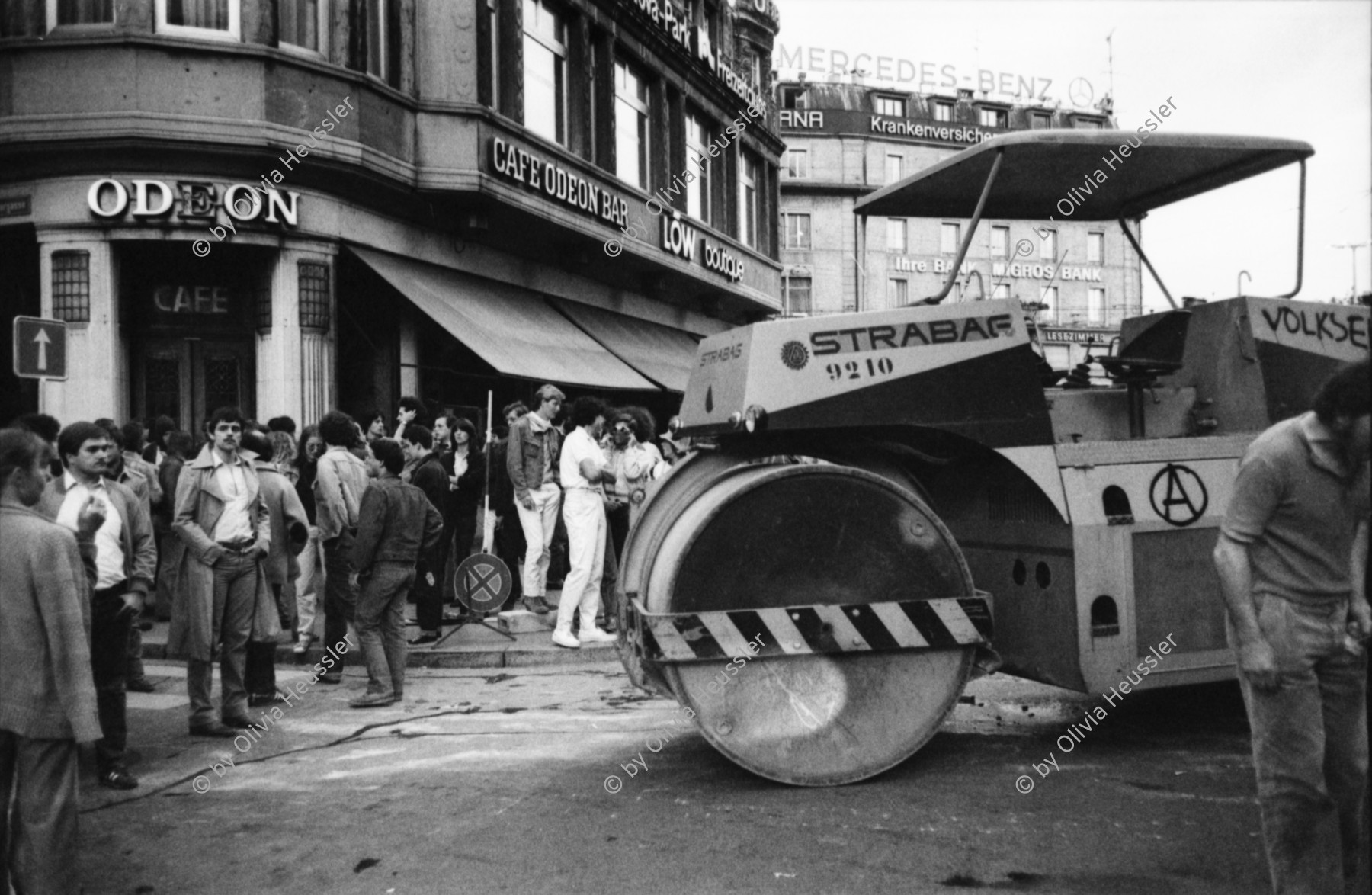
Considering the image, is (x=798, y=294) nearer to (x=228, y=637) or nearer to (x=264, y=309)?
(x=264, y=309)

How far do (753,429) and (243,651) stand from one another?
12.5 ft

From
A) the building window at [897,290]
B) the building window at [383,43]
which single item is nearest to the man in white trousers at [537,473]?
the building window at [383,43]

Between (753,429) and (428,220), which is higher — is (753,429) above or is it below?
below

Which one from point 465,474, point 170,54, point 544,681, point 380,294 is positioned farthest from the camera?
point 380,294

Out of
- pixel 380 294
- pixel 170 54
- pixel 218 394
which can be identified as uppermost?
pixel 170 54

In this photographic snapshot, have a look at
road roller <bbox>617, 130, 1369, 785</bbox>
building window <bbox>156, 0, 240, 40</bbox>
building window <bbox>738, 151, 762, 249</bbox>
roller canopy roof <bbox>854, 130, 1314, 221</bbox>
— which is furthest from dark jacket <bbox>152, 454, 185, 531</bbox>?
building window <bbox>738, 151, 762, 249</bbox>

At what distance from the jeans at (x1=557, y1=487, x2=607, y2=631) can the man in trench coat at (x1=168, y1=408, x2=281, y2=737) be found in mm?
2807

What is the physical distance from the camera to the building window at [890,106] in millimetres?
59594

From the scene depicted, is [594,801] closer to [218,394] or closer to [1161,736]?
[1161,736]

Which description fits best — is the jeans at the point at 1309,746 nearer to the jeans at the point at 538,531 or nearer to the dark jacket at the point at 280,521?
the dark jacket at the point at 280,521

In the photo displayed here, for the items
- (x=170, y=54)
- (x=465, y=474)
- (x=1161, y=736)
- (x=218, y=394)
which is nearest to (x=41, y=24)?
(x=170, y=54)

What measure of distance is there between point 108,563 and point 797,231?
50808 millimetres

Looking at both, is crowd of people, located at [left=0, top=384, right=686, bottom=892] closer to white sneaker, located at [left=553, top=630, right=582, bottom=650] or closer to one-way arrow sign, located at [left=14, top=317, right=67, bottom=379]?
white sneaker, located at [left=553, top=630, right=582, bottom=650]

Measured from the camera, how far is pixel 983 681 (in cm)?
793
